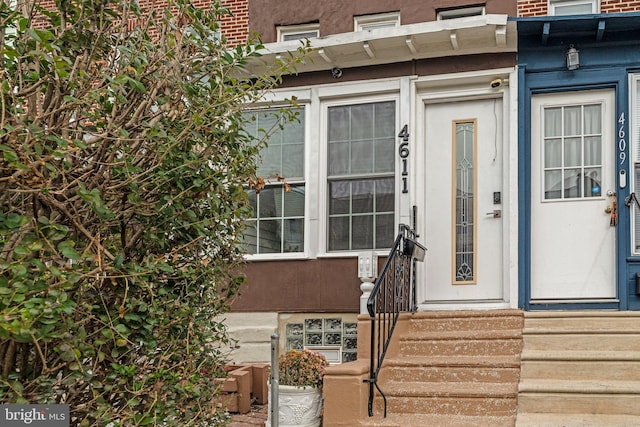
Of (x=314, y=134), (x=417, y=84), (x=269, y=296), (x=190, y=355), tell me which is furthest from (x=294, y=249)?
(x=190, y=355)

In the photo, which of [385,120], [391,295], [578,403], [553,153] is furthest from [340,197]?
[578,403]

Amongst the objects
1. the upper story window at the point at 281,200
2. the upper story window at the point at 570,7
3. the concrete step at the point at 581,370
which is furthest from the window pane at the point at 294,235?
the upper story window at the point at 570,7

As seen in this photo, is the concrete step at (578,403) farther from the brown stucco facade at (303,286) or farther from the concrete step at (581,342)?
the brown stucco facade at (303,286)

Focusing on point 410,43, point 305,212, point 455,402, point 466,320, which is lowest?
point 455,402

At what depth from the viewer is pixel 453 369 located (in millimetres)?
5914

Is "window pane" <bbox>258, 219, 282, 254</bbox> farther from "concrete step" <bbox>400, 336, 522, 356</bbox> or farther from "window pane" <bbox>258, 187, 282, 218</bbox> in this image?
"concrete step" <bbox>400, 336, 522, 356</bbox>

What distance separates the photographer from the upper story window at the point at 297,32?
819 cm

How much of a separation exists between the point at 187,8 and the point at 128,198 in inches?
39.6

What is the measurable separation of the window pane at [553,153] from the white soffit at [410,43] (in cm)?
100

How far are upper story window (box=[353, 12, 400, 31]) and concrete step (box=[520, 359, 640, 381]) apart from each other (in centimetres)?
398

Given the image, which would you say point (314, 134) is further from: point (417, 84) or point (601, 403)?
point (601, 403)

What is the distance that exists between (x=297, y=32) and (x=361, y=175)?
1875 mm

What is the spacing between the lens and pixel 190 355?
318cm
